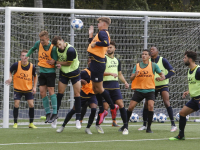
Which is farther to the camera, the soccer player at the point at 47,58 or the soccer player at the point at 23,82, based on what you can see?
the soccer player at the point at 23,82

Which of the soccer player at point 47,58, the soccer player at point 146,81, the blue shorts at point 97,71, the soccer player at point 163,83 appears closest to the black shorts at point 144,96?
the soccer player at point 146,81

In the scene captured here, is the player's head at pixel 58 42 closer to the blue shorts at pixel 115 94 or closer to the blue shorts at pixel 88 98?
the blue shorts at pixel 88 98

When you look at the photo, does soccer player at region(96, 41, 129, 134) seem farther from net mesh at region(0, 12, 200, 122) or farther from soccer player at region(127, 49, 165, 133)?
net mesh at region(0, 12, 200, 122)

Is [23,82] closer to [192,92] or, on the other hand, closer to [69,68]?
[69,68]

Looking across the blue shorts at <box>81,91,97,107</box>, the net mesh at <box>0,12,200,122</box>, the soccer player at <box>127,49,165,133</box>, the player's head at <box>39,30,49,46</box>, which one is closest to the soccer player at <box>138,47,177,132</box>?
the soccer player at <box>127,49,165,133</box>

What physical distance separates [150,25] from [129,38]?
99cm

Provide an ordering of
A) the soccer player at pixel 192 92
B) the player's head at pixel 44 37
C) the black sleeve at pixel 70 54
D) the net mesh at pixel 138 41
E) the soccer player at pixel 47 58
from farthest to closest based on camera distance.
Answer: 1. the net mesh at pixel 138 41
2. the soccer player at pixel 47 58
3. the player's head at pixel 44 37
4. the black sleeve at pixel 70 54
5. the soccer player at pixel 192 92

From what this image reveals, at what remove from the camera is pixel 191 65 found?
842 centimetres

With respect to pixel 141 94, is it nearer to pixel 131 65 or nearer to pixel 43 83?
pixel 43 83

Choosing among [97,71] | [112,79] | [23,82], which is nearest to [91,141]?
[97,71]

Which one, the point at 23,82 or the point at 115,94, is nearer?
the point at 115,94

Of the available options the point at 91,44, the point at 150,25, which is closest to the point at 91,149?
the point at 91,44

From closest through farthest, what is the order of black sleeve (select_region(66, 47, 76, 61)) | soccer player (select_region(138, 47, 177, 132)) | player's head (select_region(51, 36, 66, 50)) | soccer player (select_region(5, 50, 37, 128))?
player's head (select_region(51, 36, 66, 50))
black sleeve (select_region(66, 47, 76, 61))
soccer player (select_region(138, 47, 177, 132))
soccer player (select_region(5, 50, 37, 128))

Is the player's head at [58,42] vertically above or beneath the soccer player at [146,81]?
above
